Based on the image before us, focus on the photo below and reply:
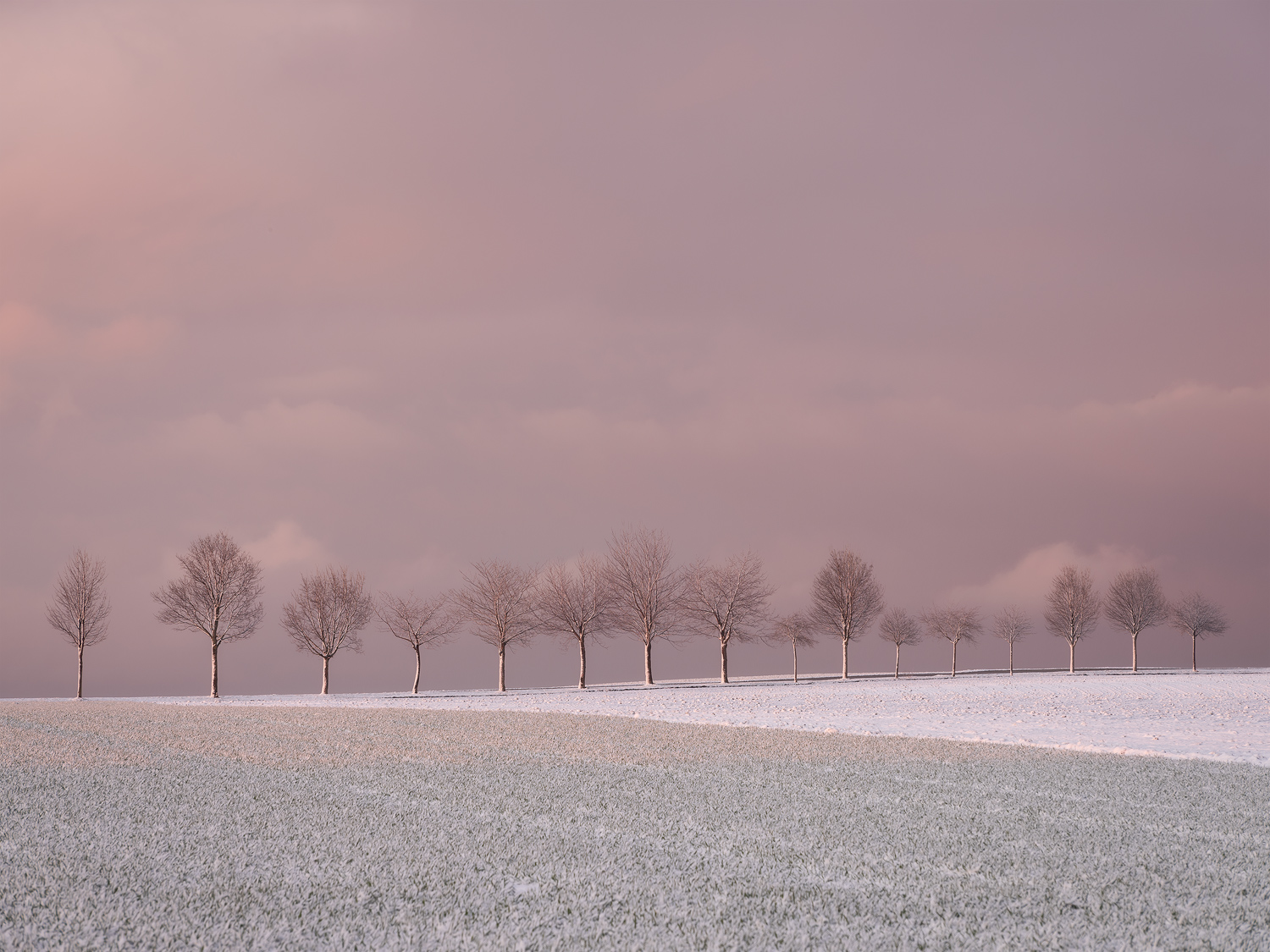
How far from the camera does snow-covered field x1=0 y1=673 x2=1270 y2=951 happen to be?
5020 millimetres

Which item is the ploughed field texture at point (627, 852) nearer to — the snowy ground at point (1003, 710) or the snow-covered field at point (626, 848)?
the snow-covered field at point (626, 848)

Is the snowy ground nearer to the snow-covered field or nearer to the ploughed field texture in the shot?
the snow-covered field

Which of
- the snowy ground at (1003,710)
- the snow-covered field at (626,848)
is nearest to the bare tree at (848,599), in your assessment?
the snowy ground at (1003,710)

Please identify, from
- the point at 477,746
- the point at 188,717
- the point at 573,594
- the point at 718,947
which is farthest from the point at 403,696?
the point at 718,947

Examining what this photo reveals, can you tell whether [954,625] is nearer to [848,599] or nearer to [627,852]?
[848,599]

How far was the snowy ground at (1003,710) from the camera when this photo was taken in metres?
16.2

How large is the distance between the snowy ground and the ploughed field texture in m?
4.16

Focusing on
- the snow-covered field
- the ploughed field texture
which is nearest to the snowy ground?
the snow-covered field

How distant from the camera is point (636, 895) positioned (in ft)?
18.2

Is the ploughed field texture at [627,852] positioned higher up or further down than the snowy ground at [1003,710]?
higher up

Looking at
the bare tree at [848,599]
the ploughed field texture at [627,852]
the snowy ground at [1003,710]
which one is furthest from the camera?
the bare tree at [848,599]

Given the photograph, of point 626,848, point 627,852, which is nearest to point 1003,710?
point 626,848

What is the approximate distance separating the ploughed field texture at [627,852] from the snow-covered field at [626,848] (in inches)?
1.2

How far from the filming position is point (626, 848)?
672 centimetres
